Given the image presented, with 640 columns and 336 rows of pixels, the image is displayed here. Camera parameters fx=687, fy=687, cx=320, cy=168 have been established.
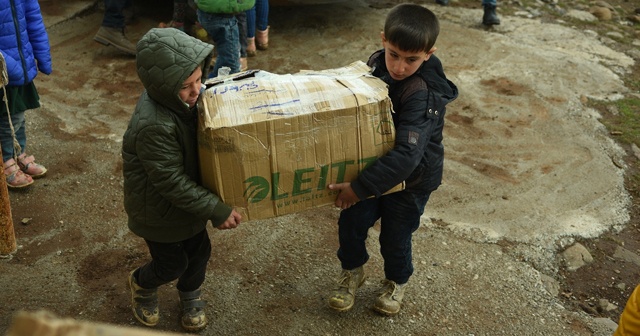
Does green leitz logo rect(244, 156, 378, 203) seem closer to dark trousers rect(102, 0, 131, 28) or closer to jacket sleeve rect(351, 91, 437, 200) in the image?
jacket sleeve rect(351, 91, 437, 200)

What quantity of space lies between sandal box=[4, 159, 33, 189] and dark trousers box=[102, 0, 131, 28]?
2914mm

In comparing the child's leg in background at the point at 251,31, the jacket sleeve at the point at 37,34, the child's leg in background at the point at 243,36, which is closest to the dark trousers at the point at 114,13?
the child's leg in background at the point at 251,31

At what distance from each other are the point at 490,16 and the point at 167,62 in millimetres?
6359

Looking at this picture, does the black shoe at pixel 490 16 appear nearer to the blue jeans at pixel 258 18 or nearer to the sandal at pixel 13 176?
the blue jeans at pixel 258 18

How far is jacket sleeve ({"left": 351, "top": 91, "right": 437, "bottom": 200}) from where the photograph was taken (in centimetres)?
302

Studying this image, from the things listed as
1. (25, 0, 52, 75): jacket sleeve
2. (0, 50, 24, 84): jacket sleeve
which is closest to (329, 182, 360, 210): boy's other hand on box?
(0, 50, 24, 84): jacket sleeve

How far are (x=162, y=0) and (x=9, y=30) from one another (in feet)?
14.2

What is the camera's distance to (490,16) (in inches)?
328

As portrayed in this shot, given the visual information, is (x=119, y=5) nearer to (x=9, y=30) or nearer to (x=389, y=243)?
(x=9, y=30)

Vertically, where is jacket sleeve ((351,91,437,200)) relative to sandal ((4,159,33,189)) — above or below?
above

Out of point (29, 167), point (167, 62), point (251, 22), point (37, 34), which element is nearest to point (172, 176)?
point (167, 62)

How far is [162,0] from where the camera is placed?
8.48 metres

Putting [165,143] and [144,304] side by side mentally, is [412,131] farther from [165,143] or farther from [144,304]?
[144,304]

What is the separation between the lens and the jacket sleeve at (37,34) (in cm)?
447
